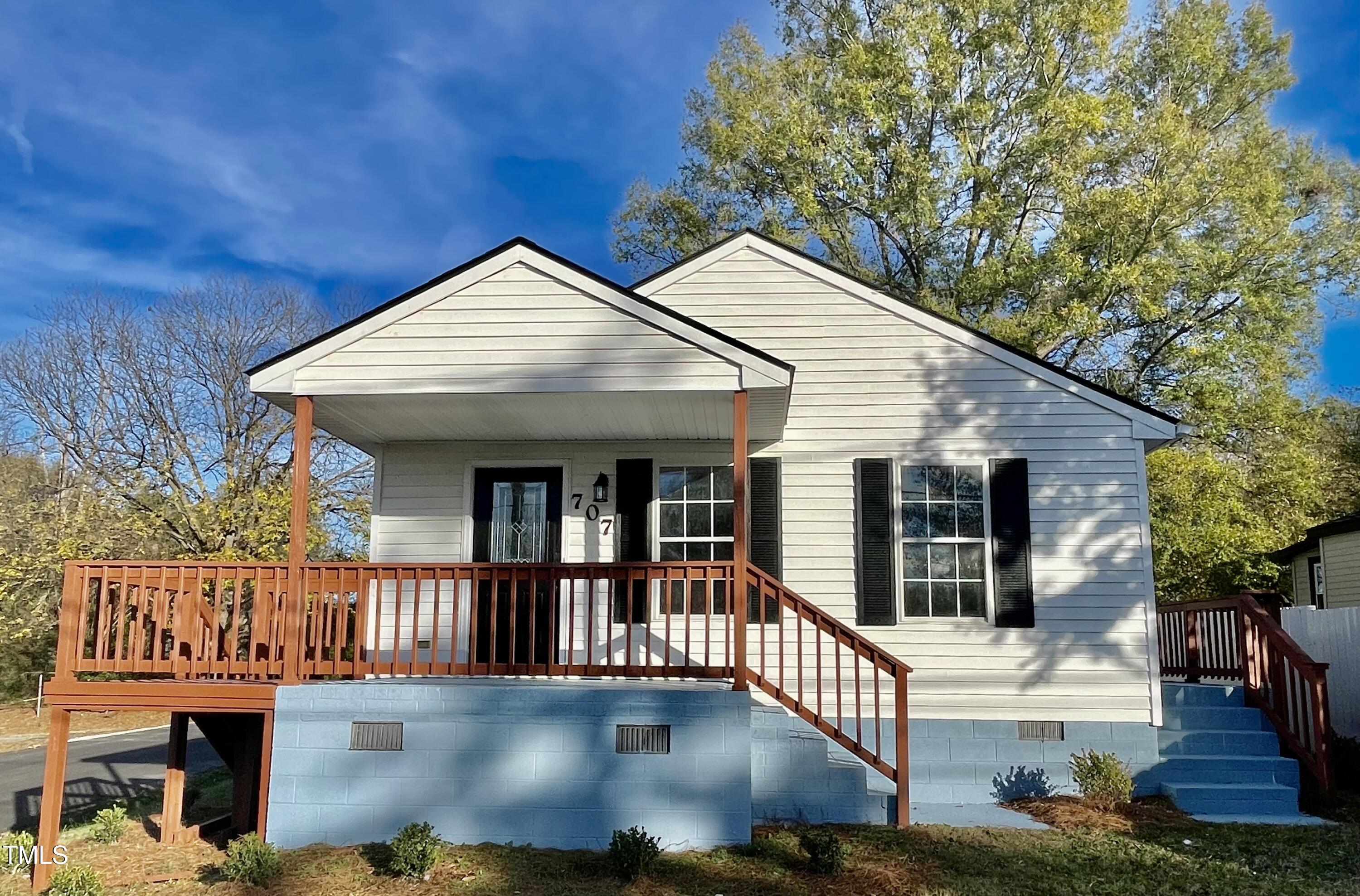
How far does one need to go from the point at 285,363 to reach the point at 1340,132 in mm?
20909

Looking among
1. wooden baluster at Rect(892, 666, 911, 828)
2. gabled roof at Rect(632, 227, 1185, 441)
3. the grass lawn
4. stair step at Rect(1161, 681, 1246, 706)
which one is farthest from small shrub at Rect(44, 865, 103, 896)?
stair step at Rect(1161, 681, 1246, 706)

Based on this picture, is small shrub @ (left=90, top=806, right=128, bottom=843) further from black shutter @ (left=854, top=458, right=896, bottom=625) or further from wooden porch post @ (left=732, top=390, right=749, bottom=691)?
black shutter @ (left=854, top=458, right=896, bottom=625)

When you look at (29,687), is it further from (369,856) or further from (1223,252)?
(1223,252)

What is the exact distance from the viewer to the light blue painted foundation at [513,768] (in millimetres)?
6730

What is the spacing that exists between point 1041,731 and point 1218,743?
1503 mm

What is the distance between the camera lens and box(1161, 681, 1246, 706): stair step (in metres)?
8.62

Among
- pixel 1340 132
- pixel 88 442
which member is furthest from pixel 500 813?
pixel 1340 132

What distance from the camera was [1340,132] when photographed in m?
19.2

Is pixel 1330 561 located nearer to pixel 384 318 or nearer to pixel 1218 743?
pixel 1218 743

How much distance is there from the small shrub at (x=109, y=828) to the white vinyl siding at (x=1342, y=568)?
17879 mm

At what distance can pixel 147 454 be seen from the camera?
20.7 meters

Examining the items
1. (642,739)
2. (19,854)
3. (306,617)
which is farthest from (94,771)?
(642,739)

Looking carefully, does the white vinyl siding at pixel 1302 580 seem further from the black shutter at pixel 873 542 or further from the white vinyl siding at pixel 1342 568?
the black shutter at pixel 873 542

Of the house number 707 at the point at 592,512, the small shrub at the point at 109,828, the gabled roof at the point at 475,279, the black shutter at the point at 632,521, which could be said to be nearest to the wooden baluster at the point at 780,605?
the black shutter at the point at 632,521
